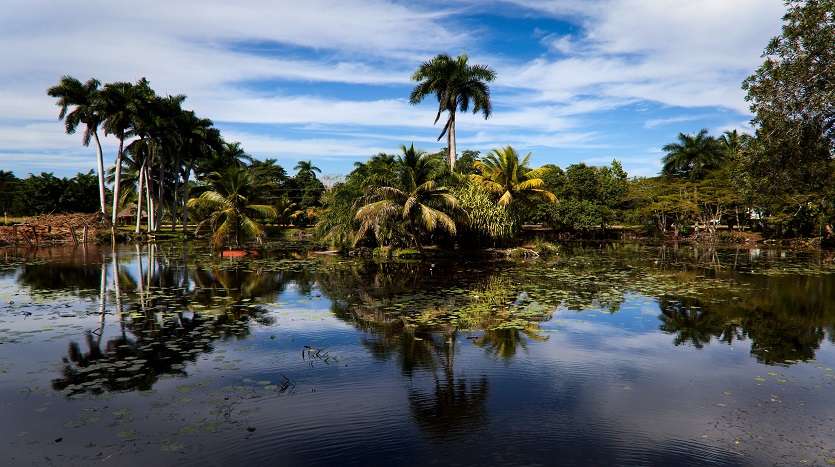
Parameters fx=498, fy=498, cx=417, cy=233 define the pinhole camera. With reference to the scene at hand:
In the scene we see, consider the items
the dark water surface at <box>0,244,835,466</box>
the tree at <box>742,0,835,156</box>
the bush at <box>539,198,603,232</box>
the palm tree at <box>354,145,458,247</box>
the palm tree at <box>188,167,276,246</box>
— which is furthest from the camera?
the bush at <box>539,198,603,232</box>

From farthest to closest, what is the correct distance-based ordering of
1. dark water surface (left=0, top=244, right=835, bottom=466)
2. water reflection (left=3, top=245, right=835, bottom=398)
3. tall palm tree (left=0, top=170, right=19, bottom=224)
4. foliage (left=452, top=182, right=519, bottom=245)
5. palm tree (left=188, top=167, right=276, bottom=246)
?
tall palm tree (left=0, top=170, right=19, bottom=224) → palm tree (left=188, top=167, right=276, bottom=246) → foliage (left=452, top=182, right=519, bottom=245) → water reflection (left=3, top=245, right=835, bottom=398) → dark water surface (left=0, top=244, right=835, bottom=466)

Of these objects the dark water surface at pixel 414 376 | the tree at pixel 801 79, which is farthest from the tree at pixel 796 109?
the dark water surface at pixel 414 376

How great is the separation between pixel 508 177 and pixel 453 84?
37.4 feet

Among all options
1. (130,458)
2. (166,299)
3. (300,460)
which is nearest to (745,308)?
(300,460)

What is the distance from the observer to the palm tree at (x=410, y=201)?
27.5m

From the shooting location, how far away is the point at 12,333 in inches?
427

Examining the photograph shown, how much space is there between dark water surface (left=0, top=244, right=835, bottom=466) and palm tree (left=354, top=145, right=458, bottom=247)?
35.9ft

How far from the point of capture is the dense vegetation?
67.3 feet

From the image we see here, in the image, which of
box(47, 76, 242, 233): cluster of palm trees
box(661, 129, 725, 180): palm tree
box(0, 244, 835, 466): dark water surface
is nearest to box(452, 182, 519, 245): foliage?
Result: box(0, 244, 835, 466): dark water surface

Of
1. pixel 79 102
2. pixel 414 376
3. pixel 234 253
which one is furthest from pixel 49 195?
pixel 414 376

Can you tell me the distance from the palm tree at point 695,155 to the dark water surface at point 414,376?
47.9 metres

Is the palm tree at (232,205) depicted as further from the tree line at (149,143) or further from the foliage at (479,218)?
the foliage at (479,218)

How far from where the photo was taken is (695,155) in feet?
199

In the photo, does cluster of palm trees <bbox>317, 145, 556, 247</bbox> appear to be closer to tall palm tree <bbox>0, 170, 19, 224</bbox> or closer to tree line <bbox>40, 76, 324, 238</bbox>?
tree line <bbox>40, 76, 324, 238</bbox>
